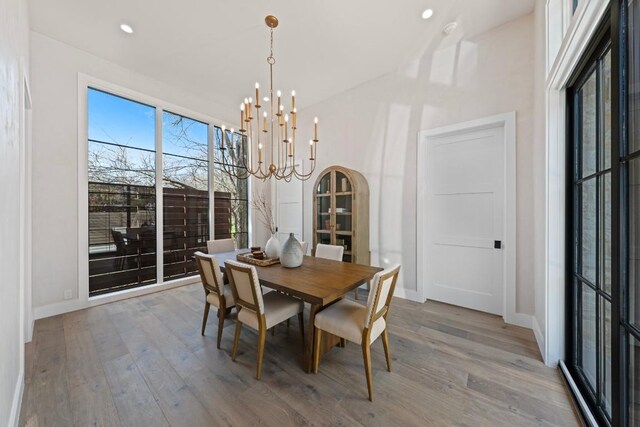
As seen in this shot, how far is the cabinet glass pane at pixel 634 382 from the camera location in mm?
1036

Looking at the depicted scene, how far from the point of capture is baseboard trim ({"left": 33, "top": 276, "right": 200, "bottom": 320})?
2844 millimetres

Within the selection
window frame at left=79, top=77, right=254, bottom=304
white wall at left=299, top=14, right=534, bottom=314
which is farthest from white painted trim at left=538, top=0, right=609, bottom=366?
window frame at left=79, top=77, right=254, bottom=304

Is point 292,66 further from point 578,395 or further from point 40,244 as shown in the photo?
point 578,395

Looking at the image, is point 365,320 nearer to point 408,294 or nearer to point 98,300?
point 408,294

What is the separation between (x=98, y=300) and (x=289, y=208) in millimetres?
3141

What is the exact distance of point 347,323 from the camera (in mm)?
1780

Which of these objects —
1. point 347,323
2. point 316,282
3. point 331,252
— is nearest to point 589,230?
point 347,323

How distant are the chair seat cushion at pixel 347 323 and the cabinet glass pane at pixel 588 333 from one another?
134 centimetres

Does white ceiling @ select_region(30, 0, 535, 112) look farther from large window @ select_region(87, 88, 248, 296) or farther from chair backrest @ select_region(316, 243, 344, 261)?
chair backrest @ select_region(316, 243, 344, 261)

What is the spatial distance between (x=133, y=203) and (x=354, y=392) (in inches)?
151

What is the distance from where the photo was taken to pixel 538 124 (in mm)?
2289

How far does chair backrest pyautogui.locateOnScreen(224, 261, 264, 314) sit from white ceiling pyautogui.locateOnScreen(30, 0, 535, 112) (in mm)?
2554

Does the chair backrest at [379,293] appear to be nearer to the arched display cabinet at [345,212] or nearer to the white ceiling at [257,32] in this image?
the arched display cabinet at [345,212]

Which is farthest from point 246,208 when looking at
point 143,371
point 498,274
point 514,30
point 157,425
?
point 514,30
